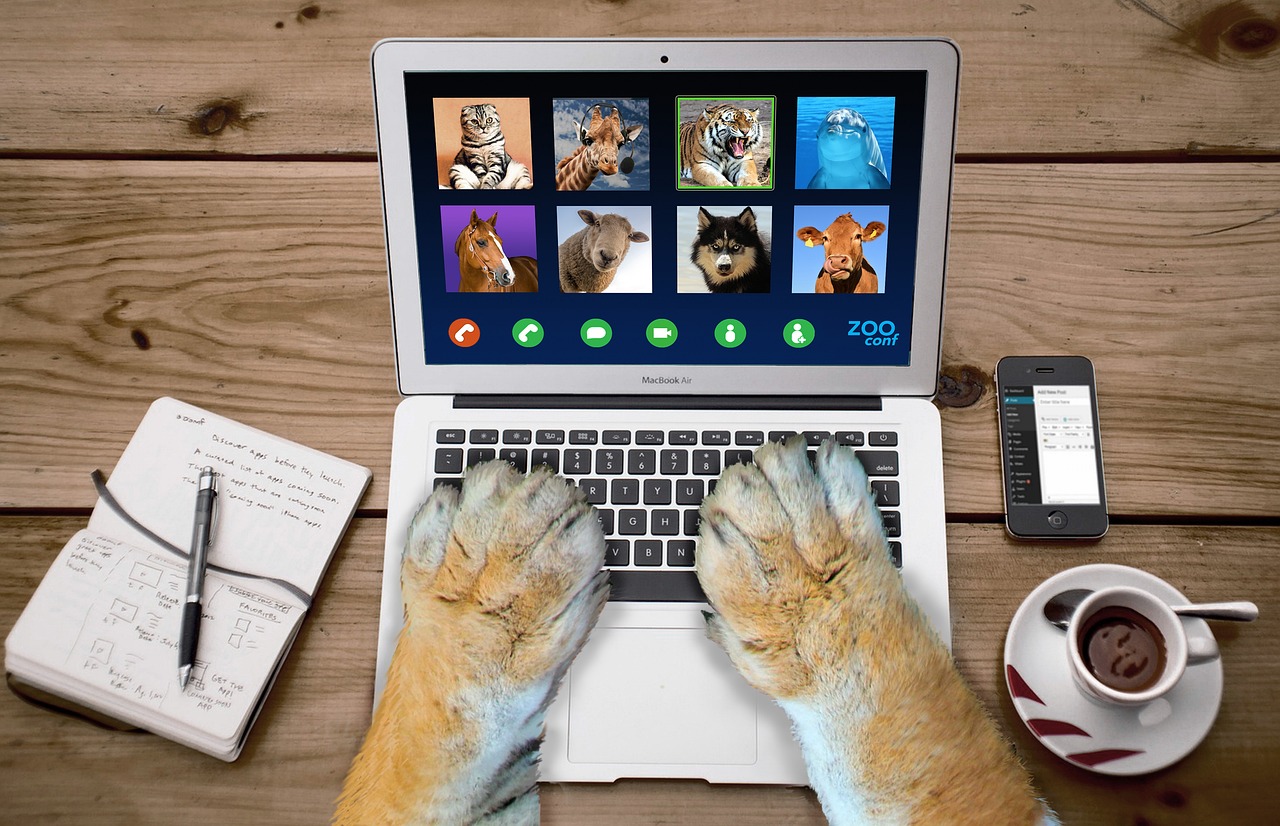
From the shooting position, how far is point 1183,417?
78 centimetres

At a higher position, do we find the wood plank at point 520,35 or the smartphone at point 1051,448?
the wood plank at point 520,35

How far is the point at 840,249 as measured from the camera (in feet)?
2.40

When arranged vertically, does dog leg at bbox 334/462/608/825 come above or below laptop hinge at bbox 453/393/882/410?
below

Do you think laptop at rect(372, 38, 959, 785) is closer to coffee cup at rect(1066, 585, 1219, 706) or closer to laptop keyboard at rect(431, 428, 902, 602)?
laptop keyboard at rect(431, 428, 902, 602)

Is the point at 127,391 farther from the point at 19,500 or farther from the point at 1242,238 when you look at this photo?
the point at 1242,238

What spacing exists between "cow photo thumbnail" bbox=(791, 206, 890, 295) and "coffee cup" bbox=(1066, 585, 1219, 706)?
0.31 metres

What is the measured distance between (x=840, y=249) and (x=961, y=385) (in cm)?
17

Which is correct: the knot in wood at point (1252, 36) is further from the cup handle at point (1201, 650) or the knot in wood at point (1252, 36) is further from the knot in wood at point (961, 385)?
the cup handle at point (1201, 650)

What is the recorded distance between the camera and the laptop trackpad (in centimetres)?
70

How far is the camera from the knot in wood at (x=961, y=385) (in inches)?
30.6

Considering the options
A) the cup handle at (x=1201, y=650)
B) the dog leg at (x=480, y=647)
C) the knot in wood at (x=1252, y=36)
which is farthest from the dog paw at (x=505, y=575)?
the knot in wood at (x=1252, y=36)

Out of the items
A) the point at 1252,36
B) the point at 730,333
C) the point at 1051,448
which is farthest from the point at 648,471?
the point at 1252,36

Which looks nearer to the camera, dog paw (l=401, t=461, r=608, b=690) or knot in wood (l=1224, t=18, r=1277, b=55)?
dog paw (l=401, t=461, r=608, b=690)

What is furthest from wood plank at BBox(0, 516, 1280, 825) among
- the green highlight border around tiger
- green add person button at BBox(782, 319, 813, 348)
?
the green highlight border around tiger
